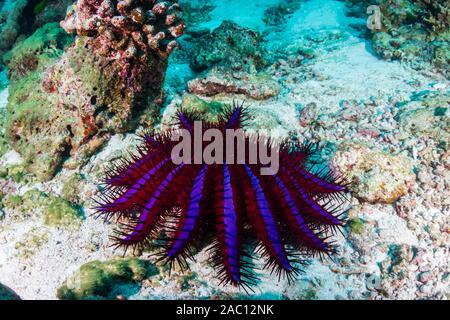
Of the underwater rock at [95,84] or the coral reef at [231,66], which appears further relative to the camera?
the coral reef at [231,66]

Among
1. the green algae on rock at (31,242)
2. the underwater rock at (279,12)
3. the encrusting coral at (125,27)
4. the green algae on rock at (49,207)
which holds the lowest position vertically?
the green algae on rock at (31,242)

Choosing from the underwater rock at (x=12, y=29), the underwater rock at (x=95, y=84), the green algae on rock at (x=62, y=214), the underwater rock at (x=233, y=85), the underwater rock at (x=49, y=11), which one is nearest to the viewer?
the green algae on rock at (x=62, y=214)

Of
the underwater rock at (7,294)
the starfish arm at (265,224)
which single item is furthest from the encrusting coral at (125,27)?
the underwater rock at (7,294)

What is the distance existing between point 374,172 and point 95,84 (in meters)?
3.48

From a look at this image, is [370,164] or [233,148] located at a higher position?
[233,148]

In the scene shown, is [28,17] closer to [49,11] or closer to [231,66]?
[49,11]

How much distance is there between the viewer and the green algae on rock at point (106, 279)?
2.98 m

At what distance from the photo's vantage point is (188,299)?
2969mm

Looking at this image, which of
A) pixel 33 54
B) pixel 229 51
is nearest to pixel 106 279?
pixel 229 51

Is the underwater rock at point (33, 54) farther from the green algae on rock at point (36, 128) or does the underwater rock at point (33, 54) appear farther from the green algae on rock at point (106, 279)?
the green algae on rock at point (106, 279)

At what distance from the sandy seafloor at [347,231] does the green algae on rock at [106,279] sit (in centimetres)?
10
